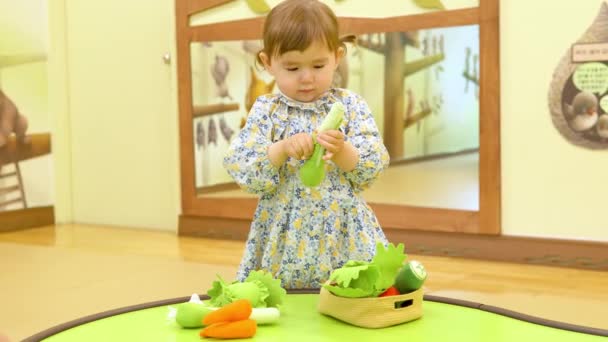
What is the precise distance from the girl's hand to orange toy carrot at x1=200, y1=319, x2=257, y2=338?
0.32 metres

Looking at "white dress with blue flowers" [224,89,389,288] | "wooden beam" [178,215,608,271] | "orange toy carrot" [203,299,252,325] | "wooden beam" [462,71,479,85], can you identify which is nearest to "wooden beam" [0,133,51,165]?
"wooden beam" [178,215,608,271]

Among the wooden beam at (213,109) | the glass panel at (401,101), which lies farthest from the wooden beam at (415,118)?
the wooden beam at (213,109)

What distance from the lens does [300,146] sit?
4.74 ft

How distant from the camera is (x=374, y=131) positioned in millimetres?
1590

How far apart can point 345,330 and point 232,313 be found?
0.57 feet

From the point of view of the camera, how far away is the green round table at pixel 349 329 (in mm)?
→ 1254

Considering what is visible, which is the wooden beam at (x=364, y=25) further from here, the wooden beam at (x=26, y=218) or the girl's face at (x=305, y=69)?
the wooden beam at (x=26, y=218)

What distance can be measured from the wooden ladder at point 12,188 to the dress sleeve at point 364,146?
232 centimetres

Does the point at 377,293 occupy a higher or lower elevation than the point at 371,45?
lower

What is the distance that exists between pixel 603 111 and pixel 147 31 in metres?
1.89

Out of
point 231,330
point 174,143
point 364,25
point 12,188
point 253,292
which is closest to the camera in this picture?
point 231,330

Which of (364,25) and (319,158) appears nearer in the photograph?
(319,158)

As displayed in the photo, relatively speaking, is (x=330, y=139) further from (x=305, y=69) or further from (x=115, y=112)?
(x=115, y=112)

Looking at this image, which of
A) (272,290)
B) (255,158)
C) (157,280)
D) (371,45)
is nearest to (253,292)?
(272,290)
